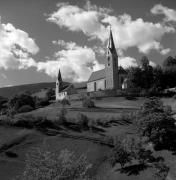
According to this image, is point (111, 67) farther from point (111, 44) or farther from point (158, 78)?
point (158, 78)

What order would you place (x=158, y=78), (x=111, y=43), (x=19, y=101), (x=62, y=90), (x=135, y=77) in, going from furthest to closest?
(x=62, y=90) → (x=111, y=43) → (x=158, y=78) → (x=135, y=77) → (x=19, y=101)

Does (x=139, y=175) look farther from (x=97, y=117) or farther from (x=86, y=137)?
(x=97, y=117)

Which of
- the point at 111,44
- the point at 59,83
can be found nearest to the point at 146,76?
the point at 111,44

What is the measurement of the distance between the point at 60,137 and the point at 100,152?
9.99m

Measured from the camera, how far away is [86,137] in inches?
2482

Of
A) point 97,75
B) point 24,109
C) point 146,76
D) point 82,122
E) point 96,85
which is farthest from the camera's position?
point 97,75

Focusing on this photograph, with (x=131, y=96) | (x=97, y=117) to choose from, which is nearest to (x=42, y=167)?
(x=97, y=117)

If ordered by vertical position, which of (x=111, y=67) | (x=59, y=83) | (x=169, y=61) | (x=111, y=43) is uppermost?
(x=111, y=43)

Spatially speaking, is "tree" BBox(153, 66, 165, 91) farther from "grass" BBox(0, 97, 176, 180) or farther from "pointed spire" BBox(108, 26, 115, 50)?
"grass" BBox(0, 97, 176, 180)

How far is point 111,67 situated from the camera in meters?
118

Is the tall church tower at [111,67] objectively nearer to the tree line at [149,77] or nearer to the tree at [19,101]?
the tree line at [149,77]

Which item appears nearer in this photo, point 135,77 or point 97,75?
point 135,77

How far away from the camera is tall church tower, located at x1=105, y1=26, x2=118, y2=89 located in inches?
4598

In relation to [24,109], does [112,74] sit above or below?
above
